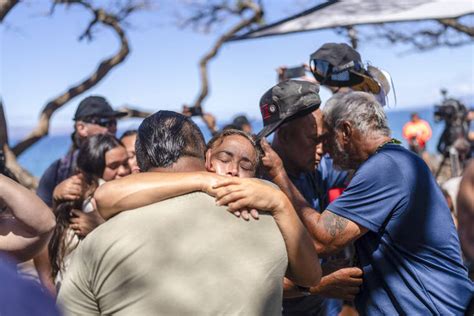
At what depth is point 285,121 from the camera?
11.6ft

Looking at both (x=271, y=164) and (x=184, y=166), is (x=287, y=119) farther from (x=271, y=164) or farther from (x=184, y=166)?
(x=184, y=166)

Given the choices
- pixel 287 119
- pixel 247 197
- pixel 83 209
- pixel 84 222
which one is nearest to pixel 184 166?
pixel 247 197

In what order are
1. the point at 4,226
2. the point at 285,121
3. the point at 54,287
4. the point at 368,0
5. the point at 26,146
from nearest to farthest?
the point at 4,226 → the point at 285,121 → the point at 54,287 → the point at 368,0 → the point at 26,146

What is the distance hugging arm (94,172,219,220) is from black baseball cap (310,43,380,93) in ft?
6.96

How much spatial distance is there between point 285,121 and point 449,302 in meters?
1.14

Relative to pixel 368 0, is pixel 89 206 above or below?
below

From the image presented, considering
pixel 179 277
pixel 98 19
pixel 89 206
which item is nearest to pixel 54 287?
pixel 89 206

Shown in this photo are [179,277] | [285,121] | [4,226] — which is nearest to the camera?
[179,277]

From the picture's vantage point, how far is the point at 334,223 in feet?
9.66

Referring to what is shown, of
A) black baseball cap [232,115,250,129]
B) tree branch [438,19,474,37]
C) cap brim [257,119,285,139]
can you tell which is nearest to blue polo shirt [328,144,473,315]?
cap brim [257,119,285,139]

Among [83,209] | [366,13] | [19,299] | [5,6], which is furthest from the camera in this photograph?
[5,6]

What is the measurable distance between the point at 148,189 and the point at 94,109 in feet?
11.9

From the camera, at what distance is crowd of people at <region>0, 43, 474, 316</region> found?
7.25 feet

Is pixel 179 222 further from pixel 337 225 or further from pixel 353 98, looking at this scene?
pixel 353 98
